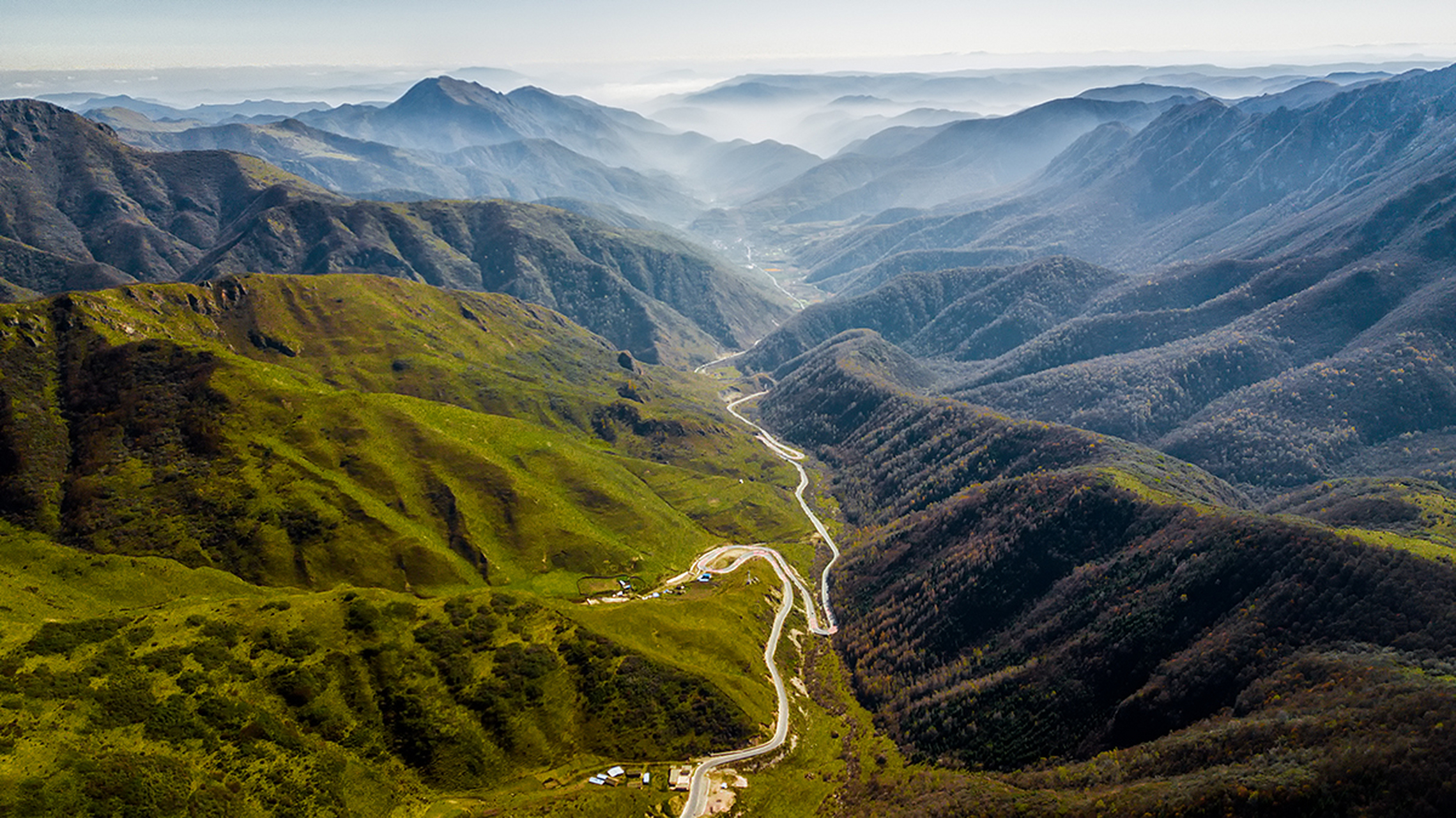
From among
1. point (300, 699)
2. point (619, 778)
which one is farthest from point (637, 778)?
point (300, 699)

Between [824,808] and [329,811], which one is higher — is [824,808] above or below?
below

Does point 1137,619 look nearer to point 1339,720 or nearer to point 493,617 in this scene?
point 1339,720

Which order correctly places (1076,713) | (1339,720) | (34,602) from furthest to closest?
1. (1076,713)
2. (34,602)
3. (1339,720)

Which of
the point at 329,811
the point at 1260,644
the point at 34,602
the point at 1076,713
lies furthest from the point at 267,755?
the point at 1260,644

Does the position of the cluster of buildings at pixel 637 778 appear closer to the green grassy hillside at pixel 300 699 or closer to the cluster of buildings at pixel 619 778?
the cluster of buildings at pixel 619 778

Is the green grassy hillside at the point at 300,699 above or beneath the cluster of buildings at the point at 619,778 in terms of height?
above

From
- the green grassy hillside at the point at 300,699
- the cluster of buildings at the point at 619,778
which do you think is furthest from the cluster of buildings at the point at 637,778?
the green grassy hillside at the point at 300,699

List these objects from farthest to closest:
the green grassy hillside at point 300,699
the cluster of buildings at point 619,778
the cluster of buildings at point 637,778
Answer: the cluster of buildings at point 637,778, the cluster of buildings at point 619,778, the green grassy hillside at point 300,699

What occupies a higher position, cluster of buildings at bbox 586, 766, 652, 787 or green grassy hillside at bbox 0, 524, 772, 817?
green grassy hillside at bbox 0, 524, 772, 817

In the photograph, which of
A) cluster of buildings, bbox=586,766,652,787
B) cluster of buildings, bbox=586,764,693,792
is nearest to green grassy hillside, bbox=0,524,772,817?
cluster of buildings, bbox=586,766,652,787

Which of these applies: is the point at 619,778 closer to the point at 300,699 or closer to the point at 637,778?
the point at 637,778

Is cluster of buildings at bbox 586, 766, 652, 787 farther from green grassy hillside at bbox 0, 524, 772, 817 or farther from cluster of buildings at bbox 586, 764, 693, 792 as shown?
green grassy hillside at bbox 0, 524, 772, 817
